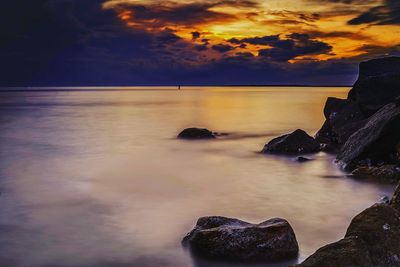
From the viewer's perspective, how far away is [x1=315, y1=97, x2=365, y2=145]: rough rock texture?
60.5ft

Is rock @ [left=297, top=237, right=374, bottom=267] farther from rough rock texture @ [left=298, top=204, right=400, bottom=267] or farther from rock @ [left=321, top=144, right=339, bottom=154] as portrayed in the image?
rock @ [left=321, top=144, right=339, bottom=154]

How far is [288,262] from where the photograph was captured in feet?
22.3

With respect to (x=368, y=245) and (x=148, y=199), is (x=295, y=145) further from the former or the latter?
(x=368, y=245)

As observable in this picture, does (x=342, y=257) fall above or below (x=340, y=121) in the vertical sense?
above

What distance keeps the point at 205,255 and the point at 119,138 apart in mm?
20152

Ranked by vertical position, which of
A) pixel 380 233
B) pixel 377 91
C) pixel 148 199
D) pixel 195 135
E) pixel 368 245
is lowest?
pixel 195 135

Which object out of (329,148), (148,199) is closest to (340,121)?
(329,148)

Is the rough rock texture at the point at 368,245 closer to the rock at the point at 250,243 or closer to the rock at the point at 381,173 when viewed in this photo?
the rock at the point at 250,243

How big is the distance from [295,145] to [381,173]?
5718mm

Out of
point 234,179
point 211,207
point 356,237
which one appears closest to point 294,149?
point 234,179

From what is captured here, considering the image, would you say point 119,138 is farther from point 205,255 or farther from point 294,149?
point 205,255

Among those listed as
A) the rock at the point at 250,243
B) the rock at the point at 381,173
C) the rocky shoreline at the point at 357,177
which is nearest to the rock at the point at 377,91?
the rocky shoreline at the point at 357,177

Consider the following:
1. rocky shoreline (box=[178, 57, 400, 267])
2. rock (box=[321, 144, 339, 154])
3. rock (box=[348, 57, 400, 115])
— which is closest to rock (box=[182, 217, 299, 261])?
rocky shoreline (box=[178, 57, 400, 267])

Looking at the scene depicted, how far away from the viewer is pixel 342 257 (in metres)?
4.98
